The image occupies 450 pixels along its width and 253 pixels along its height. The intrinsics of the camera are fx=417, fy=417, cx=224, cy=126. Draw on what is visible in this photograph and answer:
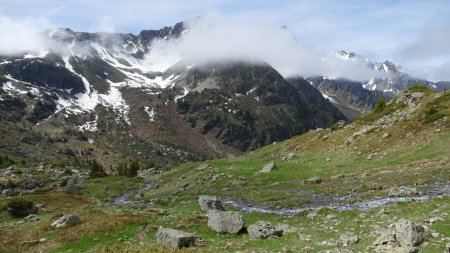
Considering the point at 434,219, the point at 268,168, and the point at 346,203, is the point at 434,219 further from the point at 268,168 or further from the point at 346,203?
the point at 268,168

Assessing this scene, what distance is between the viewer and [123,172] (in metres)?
133

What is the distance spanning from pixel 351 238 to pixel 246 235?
27.5 ft

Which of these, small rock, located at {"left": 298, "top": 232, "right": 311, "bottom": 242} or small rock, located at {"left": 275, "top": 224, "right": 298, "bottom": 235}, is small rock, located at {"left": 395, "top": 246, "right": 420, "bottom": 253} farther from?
small rock, located at {"left": 275, "top": 224, "right": 298, "bottom": 235}

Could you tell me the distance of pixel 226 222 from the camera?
3241 centimetres

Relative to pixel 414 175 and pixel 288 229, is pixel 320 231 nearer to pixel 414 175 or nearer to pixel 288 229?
pixel 288 229

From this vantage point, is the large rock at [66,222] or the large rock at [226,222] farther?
the large rock at [66,222]

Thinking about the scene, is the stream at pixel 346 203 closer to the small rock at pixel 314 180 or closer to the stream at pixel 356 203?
the stream at pixel 356 203

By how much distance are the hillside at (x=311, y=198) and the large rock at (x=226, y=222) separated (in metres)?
0.56

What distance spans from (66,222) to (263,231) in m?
21.5

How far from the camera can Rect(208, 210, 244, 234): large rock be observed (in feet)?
104

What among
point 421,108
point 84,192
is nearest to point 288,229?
point 421,108

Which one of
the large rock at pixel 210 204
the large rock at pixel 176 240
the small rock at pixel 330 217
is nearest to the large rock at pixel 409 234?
the small rock at pixel 330 217

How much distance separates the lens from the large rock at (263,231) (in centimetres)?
2931

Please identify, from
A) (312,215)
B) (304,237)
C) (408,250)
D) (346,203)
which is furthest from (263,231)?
(346,203)
